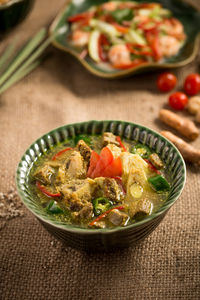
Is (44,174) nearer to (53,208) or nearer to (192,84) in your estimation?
(53,208)

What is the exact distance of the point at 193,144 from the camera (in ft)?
13.1

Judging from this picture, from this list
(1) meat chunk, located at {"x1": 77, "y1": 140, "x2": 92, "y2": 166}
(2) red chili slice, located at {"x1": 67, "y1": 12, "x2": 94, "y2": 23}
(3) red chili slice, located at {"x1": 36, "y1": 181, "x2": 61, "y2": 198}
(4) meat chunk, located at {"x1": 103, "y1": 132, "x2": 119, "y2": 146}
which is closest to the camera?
(3) red chili slice, located at {"x1": 36, "y1": 181, "x2": 61, "y2": 198}

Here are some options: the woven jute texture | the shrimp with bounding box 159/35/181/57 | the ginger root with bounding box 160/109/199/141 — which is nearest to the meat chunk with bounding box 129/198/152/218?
the woven jute texture

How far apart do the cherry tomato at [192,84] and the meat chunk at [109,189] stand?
2.40m

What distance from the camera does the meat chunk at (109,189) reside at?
2.57 metres

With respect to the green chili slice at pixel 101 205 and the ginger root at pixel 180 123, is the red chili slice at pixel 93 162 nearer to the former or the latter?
the green chili slice at pixel 101 205

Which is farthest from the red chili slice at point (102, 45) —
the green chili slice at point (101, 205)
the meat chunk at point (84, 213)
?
the meat chunk at point (84, 213)

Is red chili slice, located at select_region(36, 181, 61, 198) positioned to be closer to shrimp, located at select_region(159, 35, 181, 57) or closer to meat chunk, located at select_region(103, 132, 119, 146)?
meat chunk, located at select_region(103, 132, 119, 146)

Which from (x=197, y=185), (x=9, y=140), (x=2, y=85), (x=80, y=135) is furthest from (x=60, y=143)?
(x=2, y=85)

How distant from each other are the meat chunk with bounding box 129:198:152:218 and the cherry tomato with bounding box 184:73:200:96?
2.43 meters

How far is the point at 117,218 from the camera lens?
246 cm

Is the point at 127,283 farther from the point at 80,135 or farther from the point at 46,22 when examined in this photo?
the point at 46,22

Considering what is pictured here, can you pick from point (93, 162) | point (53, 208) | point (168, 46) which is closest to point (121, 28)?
point (168, 46)

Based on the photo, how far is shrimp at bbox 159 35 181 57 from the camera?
4.83m
